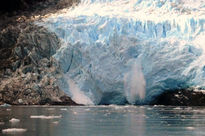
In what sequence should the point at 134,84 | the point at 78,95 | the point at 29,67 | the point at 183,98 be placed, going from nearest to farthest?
the point at 78,95
the point at 29,67
the point at 134,84
the point at 183,98

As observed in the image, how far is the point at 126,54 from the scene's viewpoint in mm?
24703

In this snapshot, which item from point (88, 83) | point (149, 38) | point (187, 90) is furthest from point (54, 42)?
point (187, 90)

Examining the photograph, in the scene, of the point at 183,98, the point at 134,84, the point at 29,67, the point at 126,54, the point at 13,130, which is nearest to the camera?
the point at 13,130

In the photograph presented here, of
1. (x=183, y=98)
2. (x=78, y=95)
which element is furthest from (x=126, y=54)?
(x=183, y=98)

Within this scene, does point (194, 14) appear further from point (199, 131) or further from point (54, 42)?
point (199, 131)

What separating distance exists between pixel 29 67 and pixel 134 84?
6.16 m

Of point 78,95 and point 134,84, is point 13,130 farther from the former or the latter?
point 134,84

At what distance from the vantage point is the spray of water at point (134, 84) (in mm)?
24172

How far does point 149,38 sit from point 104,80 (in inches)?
156

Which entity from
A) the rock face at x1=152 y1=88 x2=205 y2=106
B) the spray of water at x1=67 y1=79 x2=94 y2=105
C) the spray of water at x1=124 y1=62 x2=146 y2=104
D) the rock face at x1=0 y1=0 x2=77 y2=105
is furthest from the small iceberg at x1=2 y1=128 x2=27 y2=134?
the rock face at x1=152 y1=88 x2=205 y2=106

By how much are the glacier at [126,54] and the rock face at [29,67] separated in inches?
21.9

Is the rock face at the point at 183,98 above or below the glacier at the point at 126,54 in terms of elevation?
below

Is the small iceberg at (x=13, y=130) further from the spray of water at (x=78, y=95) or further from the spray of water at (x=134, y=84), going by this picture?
the spray of water at (x=134, y=84)

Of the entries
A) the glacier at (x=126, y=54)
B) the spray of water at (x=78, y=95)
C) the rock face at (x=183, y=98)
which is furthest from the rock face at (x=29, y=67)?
the rock face at (x=183, y=98)
